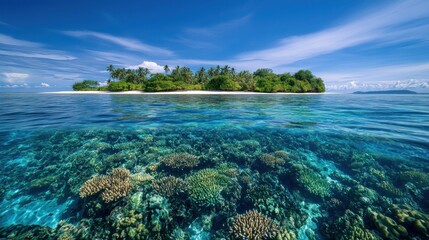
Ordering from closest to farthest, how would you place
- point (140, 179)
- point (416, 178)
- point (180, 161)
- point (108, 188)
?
point (108, 188), point (416, 178), point (140, 179), point (180, 161)

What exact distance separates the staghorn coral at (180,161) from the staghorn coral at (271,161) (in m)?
2.69

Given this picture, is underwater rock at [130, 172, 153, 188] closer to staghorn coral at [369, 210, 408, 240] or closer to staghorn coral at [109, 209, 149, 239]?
staghorn coral at [109, 209, 149, 239]

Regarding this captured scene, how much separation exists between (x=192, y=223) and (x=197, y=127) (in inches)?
315

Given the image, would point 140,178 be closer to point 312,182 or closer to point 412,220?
point 312,182

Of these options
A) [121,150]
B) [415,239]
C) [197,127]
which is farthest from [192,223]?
[197,127]

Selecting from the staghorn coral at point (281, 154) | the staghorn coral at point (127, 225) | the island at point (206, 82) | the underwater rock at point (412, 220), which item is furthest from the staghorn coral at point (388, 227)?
the island at point (206, 82)

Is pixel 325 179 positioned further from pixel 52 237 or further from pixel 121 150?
pixel 121 150

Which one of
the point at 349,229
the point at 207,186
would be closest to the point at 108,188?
the point at 207,186

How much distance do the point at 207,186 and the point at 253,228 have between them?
184cm

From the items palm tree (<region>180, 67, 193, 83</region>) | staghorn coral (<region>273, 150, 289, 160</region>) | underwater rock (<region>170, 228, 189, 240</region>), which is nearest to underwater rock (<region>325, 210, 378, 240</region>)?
staghorn coral (<region>273, 150, 289, 160</region>)

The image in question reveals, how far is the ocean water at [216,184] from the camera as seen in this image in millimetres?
4168

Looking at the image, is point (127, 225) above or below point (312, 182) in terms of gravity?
above

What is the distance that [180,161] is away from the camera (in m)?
7.00

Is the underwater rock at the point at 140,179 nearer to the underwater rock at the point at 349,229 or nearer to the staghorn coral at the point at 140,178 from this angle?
the staghorn coral at the point at 140,178
